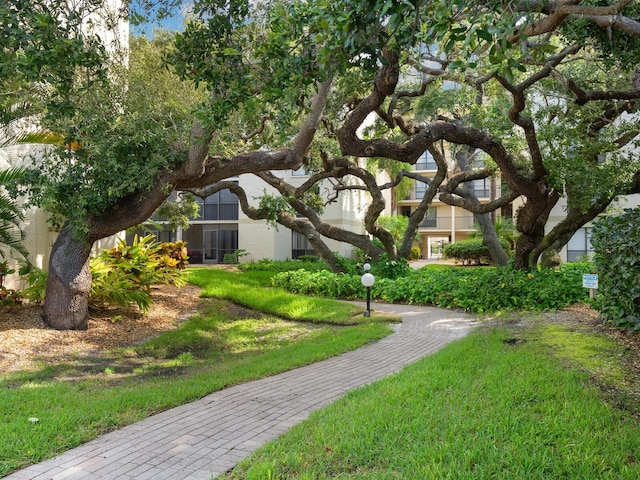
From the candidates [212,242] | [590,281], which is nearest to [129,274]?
[590,281]

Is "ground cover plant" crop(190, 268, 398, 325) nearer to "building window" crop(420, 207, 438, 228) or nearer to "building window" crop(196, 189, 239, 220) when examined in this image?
"building window" crop(196, 189, 239, 220)

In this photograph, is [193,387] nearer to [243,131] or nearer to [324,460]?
[324,460]

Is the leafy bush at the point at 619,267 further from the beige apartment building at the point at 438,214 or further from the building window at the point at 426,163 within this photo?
the building window at the point at 426,163

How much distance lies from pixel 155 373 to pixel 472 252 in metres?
21.9

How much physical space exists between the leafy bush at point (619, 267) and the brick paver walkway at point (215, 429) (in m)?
3.03

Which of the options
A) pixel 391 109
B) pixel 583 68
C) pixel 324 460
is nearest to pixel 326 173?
pixel 391 109

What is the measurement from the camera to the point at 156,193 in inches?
398

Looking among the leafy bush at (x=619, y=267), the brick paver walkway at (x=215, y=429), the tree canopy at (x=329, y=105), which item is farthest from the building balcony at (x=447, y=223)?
the brick paver walkway at (x=215, y=429)

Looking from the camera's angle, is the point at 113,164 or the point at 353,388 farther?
the point at 113,164

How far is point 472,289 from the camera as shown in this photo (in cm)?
1345

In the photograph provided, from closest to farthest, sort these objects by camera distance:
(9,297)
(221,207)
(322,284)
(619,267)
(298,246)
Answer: (619,267), (9,297), (322,284), (298,246), (221,207)

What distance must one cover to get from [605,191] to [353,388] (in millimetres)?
8947

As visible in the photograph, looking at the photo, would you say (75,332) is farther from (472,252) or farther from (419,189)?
(419,189)

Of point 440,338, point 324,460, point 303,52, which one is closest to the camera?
point 324,460
